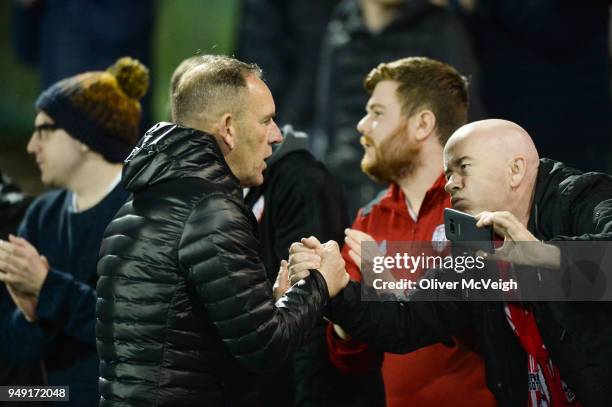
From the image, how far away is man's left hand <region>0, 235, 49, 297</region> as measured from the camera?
4160mm

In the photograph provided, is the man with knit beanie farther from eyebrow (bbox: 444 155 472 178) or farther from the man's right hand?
eyebrow (bbox: 444 155 472 178)

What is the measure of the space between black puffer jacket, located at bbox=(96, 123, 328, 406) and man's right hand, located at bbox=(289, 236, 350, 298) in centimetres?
9

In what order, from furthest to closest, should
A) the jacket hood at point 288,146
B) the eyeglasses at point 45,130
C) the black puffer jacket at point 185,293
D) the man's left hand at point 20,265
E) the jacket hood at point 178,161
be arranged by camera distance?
the eyeglasses at point 45,130 < the jacket hood at point 288,146 < the man's left hand at point 20,265 < the jacket hood at point 178,161 < the black puffer jacket at point 185,293

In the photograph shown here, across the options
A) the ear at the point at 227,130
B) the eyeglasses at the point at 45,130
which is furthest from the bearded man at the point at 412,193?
the eyeglasses at the point at 45,130

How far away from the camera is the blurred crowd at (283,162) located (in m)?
3.44

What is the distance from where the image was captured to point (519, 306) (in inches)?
141

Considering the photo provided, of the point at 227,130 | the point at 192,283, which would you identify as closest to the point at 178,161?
the point at 227,130

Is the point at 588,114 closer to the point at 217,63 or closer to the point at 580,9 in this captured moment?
the point at 580,9

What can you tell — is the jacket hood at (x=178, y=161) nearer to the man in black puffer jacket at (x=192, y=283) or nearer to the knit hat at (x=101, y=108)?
the man in black puffer jacket at (x=192, y=283)

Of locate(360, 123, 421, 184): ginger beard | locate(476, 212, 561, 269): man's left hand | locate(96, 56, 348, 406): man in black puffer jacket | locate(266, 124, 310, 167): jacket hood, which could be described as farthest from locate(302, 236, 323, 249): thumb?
locate(266, 124, 310, 167): jacket hood

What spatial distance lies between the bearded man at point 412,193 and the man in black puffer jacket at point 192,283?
594 millimetres

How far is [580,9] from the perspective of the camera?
19.9 ft

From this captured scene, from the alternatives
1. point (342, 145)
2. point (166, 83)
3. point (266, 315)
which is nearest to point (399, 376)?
point (266, 315)

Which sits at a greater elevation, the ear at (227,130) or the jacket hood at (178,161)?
the ear at (227,130)
